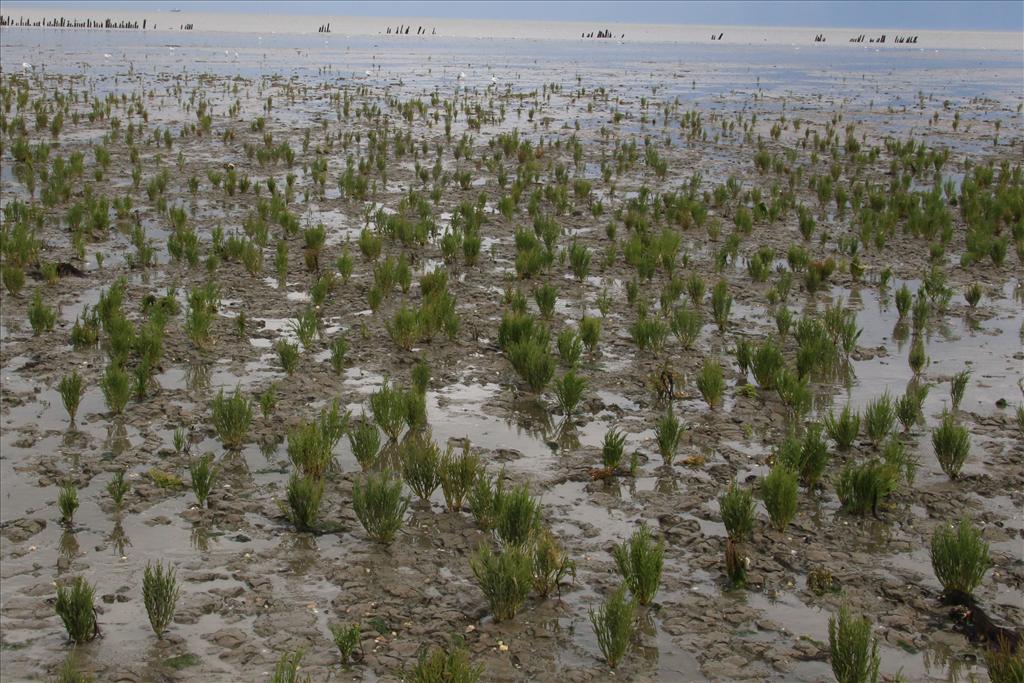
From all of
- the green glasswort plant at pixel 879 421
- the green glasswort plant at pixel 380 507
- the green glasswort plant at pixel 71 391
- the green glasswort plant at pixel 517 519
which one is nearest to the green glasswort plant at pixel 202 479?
the green glasswort plant at pixel 380 507

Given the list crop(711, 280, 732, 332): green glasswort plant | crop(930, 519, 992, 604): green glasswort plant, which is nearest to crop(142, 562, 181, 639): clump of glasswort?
crop(930, 519, 992, 604): green glasswort plant

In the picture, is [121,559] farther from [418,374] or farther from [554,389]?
[554,389]

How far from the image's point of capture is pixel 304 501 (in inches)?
229

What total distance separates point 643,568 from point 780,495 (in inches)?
51.9

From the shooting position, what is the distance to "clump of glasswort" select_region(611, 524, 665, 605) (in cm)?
499

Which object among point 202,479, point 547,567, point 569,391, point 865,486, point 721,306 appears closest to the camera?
point 547,567

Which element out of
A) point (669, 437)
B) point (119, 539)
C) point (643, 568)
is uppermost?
point (669, 437)

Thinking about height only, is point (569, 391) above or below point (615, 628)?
above

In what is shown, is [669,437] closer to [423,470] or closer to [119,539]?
[423,470]

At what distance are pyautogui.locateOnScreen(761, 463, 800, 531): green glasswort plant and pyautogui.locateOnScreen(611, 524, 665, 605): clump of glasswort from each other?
3.72 feet

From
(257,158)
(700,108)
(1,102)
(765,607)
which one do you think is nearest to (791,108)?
(700,108)

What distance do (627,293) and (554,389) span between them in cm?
309

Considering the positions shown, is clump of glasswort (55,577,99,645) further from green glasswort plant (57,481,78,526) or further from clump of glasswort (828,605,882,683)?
clump of glasswort (828,605,882,683)

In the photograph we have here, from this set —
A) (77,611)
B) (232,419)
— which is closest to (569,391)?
(232,419)
